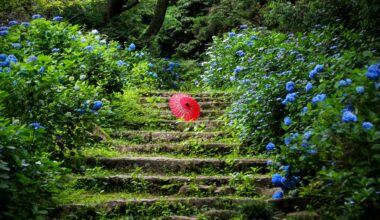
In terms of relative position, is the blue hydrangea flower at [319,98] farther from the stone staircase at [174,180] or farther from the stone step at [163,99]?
the stone step at [163,99]

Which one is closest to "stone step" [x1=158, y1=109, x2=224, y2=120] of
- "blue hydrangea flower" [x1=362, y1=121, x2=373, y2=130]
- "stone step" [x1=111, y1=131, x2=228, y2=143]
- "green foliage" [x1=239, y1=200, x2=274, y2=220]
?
"stone step" [x1=111, y1=131, x2=228, y2=143]

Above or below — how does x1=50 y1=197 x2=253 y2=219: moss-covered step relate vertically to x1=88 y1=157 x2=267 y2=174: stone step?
below

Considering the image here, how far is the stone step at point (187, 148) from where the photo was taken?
610cm

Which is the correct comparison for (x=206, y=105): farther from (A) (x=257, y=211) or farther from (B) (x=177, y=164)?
(A) (x=257, y=211)

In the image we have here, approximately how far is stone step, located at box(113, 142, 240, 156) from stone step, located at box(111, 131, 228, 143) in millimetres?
365

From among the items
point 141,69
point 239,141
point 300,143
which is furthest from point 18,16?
point 300,143

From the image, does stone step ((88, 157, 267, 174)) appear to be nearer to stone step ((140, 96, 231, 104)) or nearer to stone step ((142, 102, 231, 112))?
stone step ((142, 102, 231, 112))

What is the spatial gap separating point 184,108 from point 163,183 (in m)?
1.90

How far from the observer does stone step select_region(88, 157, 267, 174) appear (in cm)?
552

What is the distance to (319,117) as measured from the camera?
4355 millimetres

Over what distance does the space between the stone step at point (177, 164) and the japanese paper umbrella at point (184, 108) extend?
134cm

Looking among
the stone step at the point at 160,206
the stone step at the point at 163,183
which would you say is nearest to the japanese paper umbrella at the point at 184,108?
the stone step at the point at 163,183

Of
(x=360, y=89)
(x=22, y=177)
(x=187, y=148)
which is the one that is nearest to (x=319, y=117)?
(x=360, y=89)

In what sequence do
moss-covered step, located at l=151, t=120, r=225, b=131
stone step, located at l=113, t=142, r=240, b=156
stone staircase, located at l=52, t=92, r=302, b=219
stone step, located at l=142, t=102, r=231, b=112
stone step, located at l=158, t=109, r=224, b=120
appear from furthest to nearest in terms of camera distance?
stone step, located at l=142, t=102, r=231, b=112, stone step, located at l=158, t=109, r=224, b=120, moss-covered step, located at l=151, t=120, r=225, b=131, stone step, located at l=113, t=142, r=240, b=156, stone staircase, located at l=52, t=92, r=302, b=219
